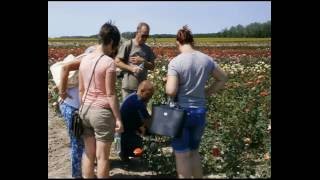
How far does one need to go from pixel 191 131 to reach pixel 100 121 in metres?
0.70

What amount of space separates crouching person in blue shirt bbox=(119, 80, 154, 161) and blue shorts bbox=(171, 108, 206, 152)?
760 millimetres

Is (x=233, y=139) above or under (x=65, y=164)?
above

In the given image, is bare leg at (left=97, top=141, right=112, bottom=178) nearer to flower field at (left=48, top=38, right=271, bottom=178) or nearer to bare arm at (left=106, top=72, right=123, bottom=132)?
bare arm at (left=106, top=72, right=123, bottom=132)

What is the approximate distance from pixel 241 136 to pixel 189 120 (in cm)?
169

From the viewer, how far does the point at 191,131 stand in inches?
160

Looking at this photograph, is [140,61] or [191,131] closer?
[191,131]

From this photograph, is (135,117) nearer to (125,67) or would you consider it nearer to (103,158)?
(125,67)

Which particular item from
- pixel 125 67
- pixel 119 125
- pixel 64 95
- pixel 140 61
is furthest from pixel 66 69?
pixel 140 61

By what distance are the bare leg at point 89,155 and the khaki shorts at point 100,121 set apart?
177 millimetres

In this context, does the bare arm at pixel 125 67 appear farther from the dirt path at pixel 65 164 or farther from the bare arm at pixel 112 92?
the bare arm at pixel 112 92

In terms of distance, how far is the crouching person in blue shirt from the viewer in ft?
15.5

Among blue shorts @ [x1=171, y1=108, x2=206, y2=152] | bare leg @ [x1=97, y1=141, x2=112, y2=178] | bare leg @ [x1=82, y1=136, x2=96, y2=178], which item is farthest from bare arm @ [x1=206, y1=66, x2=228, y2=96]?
bare leg @ [x1=82, y1=136, x2=96, y2=178]
